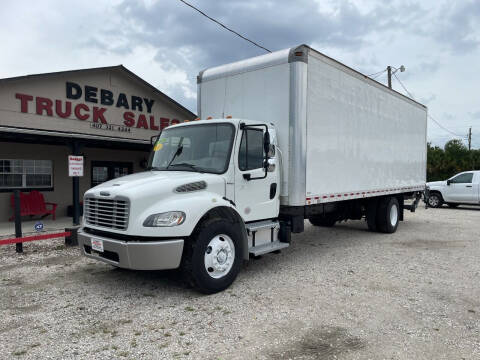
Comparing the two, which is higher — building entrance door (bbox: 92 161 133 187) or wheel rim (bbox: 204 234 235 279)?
building entrance door (bbox: 92 161 133 187)

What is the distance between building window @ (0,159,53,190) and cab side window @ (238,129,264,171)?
1011 centimetres

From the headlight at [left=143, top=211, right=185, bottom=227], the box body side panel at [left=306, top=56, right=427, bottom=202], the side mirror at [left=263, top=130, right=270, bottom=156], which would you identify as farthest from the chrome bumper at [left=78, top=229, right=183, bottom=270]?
the box body side panel at [left=306, top=56, right=427, bottom=202]

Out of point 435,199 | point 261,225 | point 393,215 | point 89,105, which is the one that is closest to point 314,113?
point 261,225

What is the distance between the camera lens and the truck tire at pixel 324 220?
9.22m

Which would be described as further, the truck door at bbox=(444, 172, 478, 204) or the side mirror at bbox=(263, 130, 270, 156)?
the truck door at bbox=(444, 172, 478, 204)

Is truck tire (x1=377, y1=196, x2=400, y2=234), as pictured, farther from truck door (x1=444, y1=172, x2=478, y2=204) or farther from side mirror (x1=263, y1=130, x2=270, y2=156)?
truck door (x1=444, y1=172, x2=478, y2=204)

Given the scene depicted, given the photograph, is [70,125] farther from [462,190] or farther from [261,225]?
[462,190]

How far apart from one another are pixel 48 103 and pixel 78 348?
10.6 meters

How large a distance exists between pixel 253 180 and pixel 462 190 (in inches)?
577

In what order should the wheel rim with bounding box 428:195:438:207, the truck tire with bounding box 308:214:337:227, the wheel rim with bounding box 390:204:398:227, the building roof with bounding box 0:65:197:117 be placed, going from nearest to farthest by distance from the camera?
the truck tire with bounding box 308:214:337:227 < the wheel rim with bounding box 390:204:398:227 < the building roof with bounding box 0:65:197:117 < the wheel rim with bounding box 428:195:438:207

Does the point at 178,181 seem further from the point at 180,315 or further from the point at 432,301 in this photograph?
the point at 432,301

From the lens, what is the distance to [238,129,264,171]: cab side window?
5430mm

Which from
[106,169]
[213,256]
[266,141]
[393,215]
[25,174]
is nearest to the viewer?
[213,256]

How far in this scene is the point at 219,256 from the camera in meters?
4.98
